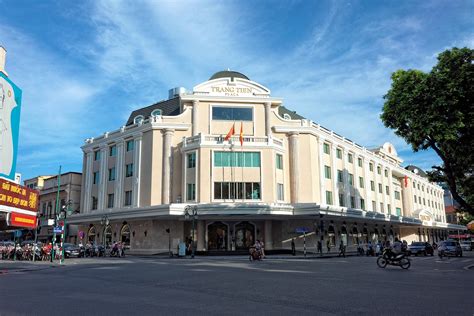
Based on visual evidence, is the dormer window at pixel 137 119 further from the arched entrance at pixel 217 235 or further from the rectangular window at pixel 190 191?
the arched entrance at pixel 217 235

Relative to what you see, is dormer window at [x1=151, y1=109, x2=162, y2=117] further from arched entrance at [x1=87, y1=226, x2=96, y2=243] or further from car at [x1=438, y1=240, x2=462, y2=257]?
car at [x1=438, y1=240, x2=462, y2=257]

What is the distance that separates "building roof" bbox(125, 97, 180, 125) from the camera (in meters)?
46.2

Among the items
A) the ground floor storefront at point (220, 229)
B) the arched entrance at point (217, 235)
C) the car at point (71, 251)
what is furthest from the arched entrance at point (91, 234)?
the arched entrance at point (217, 235)

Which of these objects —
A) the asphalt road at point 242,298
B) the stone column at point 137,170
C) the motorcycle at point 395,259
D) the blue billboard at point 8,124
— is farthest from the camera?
the stone column at point 137,170

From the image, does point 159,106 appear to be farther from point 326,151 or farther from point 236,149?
point 326,151

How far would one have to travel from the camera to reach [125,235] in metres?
44.5

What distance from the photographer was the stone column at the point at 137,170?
4283 centimetres

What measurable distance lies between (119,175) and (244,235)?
626 inches

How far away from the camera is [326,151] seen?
48719mm

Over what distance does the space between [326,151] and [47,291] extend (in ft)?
133

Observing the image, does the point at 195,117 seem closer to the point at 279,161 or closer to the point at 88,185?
the point at 279,161

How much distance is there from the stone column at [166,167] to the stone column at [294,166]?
42.1 feet

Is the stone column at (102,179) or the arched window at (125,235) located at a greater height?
the stone column at (102,179)

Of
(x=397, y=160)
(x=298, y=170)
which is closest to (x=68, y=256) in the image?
(x=298, y=170)
